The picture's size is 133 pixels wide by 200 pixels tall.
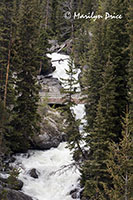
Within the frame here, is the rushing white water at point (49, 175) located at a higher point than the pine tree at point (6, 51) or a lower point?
lower

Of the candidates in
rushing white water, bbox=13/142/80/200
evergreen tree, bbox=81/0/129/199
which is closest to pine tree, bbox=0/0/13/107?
rushing white water, bbox=13/142/80/200

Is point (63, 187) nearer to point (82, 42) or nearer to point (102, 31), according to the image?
point (102, 31)

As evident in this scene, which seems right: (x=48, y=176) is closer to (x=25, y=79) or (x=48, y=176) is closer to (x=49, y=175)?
(x=49, y=175)

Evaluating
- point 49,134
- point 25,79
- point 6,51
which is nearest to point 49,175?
point 49,134

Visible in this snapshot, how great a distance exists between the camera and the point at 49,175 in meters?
23.6

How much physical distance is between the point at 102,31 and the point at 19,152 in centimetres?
1271

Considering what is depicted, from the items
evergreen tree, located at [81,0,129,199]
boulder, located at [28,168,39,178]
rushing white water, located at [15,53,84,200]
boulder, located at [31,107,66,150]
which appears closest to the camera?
evergreen tree, located at [81,0,129,199]

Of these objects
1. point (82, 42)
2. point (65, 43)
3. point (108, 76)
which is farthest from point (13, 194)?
point (65, 43)

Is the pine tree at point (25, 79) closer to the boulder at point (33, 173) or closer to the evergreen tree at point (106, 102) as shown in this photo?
the boulder at point (33, 173)

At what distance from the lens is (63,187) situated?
22.3 m

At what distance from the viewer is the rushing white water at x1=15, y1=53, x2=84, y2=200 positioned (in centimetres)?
2138

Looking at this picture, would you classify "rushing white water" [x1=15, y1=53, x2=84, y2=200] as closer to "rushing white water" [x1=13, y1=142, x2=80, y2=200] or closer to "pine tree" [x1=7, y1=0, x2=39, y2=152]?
"rushing white water" [x1=13, y1=142, x2=80, y2=200]

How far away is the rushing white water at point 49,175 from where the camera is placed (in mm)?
21375

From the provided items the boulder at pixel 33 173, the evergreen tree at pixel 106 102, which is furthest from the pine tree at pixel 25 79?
the evergreen tree at pixel 106 102
